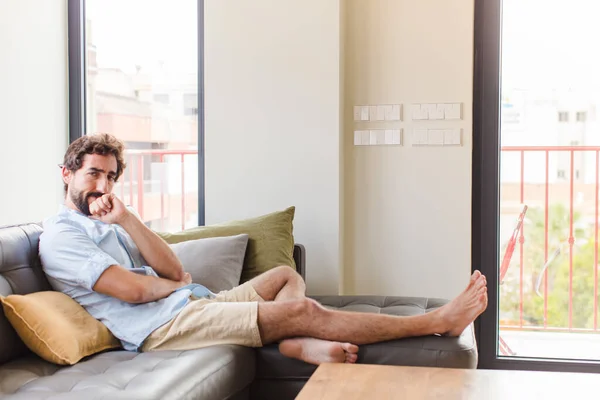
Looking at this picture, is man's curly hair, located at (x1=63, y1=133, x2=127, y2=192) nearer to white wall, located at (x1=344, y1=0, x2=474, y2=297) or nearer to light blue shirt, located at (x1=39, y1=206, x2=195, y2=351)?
light blue shirt, located at (x1=39, y1=206, x2=195, y2=351)

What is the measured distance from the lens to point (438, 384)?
2.08 metres

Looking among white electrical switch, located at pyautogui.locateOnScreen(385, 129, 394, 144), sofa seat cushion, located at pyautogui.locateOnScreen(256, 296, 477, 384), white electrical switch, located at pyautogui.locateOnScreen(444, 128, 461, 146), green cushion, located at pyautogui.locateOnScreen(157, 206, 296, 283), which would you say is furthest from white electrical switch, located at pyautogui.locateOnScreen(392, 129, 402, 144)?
sofa seat cushion, located at pyautogui.locateOnScreen(256, 296, 477, 384)

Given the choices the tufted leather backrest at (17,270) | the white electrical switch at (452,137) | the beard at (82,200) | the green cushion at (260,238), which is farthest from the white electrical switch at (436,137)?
the tufted leather backrest at (17,270)

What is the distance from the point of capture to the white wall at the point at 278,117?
3.62m

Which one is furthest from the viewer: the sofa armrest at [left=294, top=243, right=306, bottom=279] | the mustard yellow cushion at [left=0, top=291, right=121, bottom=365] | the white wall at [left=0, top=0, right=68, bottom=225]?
the white wall at [left=0, top=0, right=68, bottom=225]

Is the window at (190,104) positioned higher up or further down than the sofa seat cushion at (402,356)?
higher up

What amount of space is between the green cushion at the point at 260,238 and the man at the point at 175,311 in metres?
0.51

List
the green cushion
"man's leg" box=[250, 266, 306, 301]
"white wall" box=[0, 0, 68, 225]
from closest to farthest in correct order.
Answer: "man's leg" box=[250, 266, 306, 301] < the green cushion < "white wall" box=[0, 0, 68, 225]

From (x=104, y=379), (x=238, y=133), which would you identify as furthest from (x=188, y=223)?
(x=104, y=379)

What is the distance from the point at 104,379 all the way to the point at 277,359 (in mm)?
705

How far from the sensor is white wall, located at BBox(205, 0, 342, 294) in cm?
362

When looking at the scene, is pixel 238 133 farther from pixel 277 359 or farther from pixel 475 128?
pixel 277 359

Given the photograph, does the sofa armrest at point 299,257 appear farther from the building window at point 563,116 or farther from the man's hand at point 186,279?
the building window at point 563,116

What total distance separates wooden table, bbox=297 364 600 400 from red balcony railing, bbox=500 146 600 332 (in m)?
1.60
